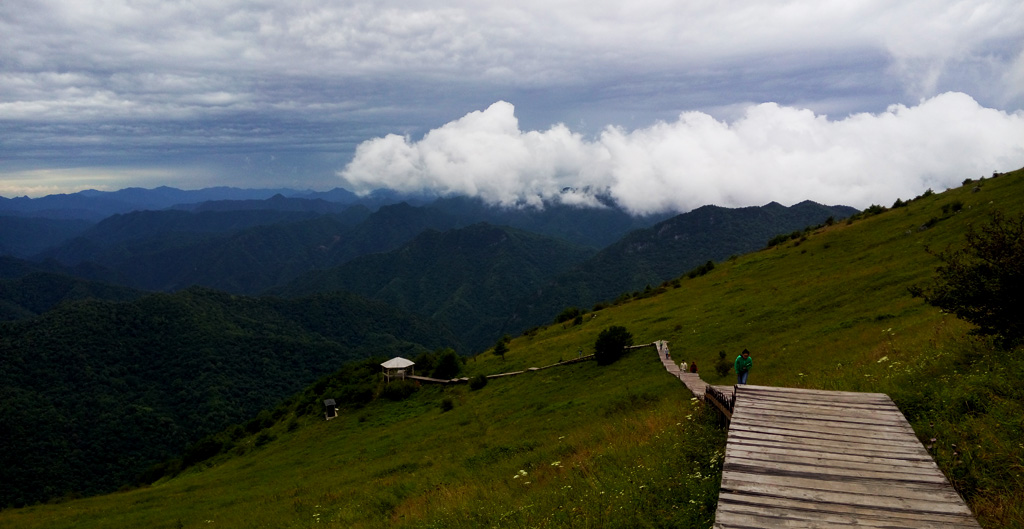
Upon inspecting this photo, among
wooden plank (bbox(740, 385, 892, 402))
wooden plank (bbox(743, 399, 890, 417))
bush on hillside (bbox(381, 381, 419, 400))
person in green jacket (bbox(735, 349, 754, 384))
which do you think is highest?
wooden plank (bbox(743, 399, 890, 417))

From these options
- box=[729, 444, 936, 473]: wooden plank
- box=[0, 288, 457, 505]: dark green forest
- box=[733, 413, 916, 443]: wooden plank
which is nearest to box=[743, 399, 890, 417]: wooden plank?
box=[733, 413, 916, 443]: wooden plank

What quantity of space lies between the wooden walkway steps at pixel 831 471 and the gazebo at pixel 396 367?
4409cm

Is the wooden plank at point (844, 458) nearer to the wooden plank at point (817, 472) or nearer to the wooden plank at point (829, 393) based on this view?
the wooden plank at point (817, 472)

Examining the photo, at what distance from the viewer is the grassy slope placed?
10195 millimetres

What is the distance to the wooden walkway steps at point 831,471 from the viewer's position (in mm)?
6500

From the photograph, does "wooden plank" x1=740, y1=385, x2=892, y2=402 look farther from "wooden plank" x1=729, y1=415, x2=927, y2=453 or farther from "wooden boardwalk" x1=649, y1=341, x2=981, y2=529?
"wooden plank" x1=729, y1=415, x2=927, y2=453

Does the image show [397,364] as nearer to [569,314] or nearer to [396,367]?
[396,367]

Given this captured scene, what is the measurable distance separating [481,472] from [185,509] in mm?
20653

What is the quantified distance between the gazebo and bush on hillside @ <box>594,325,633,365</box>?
22.7 metres

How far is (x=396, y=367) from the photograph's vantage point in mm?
50750

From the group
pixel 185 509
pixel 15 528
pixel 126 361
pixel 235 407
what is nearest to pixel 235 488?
pixel 185 509

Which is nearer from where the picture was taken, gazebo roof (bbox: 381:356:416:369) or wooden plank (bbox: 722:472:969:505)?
wooden plank (bbox: 722:472:969:505)

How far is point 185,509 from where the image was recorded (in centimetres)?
2809

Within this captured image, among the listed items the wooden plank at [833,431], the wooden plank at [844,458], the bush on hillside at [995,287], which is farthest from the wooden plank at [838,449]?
the bush on hillside at [995,287]
